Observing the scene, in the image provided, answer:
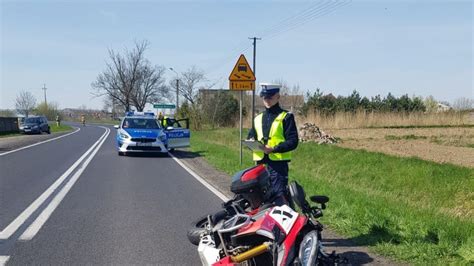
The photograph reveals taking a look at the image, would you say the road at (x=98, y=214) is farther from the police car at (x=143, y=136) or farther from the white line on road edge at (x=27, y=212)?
the police car at (x=143, y=136)

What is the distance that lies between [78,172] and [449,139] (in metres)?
18.0

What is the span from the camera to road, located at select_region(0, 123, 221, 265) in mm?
5988

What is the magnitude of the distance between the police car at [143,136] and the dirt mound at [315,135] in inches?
290

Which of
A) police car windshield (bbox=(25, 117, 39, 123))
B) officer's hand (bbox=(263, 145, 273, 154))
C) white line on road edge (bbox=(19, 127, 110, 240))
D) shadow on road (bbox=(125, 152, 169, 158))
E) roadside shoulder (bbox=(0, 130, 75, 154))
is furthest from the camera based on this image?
police car windshield (bbox=(25, 117, 39, 123))

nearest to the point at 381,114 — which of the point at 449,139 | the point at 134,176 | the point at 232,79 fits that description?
the point at 449,139

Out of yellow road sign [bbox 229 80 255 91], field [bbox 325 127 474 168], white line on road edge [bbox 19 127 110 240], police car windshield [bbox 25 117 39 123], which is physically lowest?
police car windshield [bbox 25 117 39 123]

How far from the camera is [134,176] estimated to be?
44.9 feet

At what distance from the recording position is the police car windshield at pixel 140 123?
2134cm

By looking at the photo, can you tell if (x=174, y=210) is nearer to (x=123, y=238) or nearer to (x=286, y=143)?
(x=123, y=238)

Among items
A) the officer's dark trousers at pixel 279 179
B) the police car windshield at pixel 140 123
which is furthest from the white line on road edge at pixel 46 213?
the police car windshield at pixel 140 123

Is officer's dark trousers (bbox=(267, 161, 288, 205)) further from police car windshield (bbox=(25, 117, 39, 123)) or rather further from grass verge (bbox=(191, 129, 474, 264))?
police car windshield (bbox=(25, 117, 39, 123))

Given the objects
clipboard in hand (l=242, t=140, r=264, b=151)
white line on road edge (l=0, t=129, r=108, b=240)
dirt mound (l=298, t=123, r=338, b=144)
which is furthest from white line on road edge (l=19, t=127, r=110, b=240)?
dirt mound (l=298, t=123, r=338, b=144)

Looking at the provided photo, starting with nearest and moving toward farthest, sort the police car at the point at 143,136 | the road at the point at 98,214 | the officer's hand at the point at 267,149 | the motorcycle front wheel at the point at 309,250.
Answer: the motorcycle front wheel at the point at 309,250 → the officer's hand at the point at 267,149 → the road at the point at 98,214 → the police car at the point at 143,136

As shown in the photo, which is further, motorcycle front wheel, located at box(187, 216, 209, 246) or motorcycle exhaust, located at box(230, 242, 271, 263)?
motorcycle front wheel, located at box(187, 216, 209, 246)
